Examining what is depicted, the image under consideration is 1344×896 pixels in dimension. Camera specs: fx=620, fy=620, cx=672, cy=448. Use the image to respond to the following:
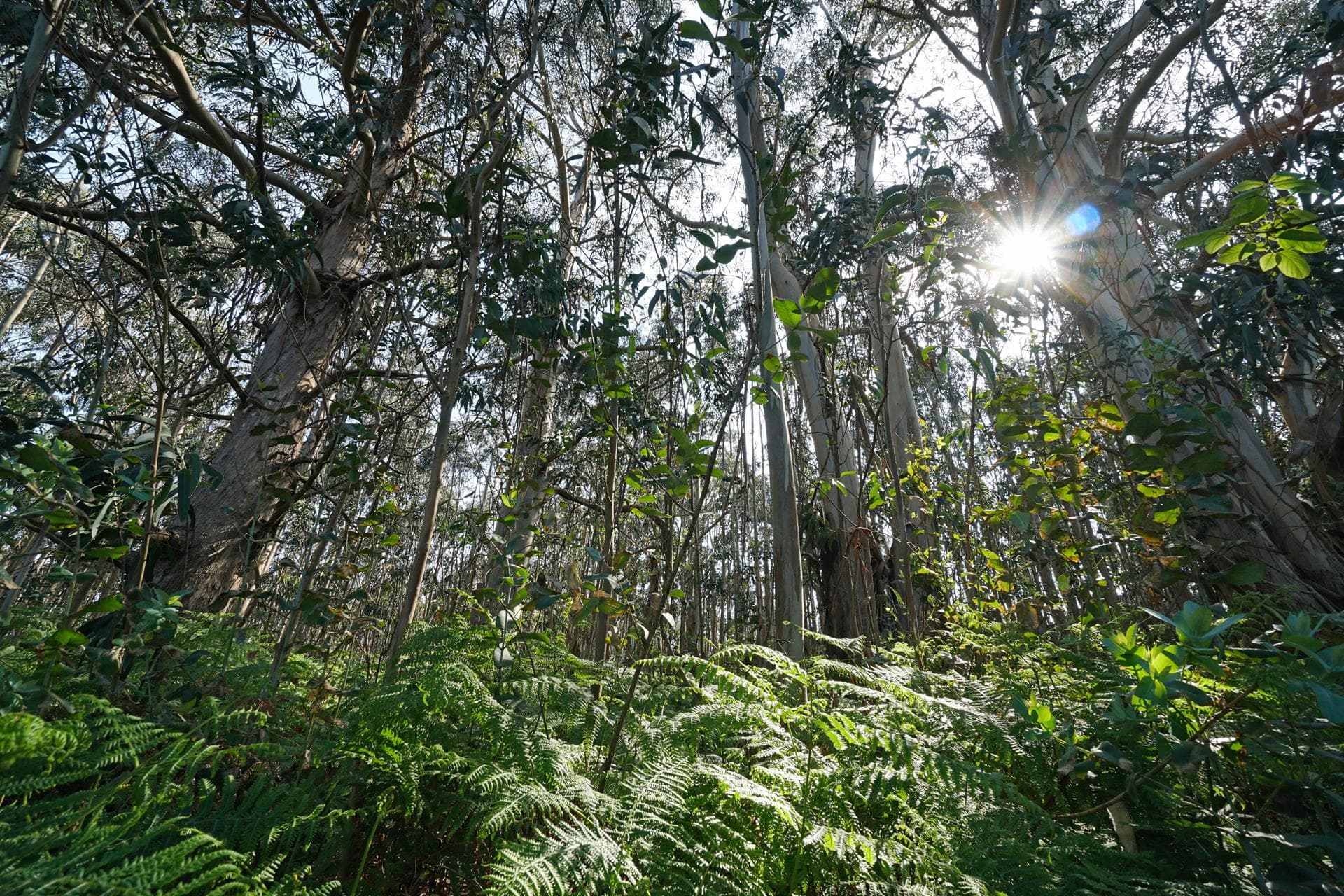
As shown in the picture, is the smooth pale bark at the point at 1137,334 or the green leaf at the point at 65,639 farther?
the smooth pale bark at the point at 1137,334

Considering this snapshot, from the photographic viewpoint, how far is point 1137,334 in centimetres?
319

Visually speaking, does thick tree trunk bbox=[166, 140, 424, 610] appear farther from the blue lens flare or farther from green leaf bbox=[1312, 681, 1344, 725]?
the blue lens flare

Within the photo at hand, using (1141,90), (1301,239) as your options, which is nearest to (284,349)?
(1301,239)

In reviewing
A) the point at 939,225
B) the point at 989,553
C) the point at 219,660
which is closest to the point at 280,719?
the point at 219,660

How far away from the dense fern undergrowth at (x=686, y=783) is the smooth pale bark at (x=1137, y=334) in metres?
0.94

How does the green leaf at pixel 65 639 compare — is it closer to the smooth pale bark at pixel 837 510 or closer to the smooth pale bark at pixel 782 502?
the smooth pale bark at pixel 782 502

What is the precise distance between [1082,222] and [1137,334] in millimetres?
759

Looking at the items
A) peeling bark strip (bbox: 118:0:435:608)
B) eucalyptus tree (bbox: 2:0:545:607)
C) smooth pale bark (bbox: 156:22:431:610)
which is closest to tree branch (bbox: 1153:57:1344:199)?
eucalyptus tree (bbox: 2:0:545:607)

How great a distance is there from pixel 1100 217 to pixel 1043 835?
346 cm

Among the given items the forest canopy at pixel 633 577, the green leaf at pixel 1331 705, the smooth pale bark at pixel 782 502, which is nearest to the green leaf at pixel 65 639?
the forest canopy at pixel 633 577

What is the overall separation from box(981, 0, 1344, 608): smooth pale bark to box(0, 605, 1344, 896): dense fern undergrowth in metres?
0.94

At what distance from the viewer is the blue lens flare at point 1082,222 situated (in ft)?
11.2

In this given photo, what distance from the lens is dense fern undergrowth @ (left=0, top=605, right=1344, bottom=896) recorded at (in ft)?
3.12

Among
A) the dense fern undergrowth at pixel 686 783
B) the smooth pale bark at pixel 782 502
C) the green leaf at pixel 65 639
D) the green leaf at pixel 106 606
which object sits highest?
the smooth pale bark at pixel 782 502
